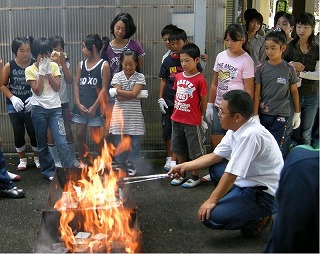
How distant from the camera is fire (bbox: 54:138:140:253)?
3.86 metres

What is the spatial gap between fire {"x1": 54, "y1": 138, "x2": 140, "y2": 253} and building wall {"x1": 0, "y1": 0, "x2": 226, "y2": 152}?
96.4 inches

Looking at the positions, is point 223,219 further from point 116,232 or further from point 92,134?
point 92,134

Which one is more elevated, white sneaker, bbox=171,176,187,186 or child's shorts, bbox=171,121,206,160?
child's shorts, bbox=171,121,206,160

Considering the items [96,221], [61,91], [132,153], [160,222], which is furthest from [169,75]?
[96,221]

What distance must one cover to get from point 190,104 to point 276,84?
1.09 m

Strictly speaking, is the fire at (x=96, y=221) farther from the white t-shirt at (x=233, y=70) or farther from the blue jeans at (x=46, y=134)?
the white t-shirt at (x=233, y=70)

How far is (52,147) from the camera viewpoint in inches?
250

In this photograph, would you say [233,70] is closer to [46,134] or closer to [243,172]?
[243,172]

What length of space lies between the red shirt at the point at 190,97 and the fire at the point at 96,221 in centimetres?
144

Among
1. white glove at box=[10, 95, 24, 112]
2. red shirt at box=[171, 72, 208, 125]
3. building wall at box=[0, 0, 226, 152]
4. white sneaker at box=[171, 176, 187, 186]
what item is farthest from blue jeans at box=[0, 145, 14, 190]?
red shirt at box=[171, 72, 208, 125]

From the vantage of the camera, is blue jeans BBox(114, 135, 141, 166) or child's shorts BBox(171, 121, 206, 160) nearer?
child's shorts BBox(171, 121, 206, 160)

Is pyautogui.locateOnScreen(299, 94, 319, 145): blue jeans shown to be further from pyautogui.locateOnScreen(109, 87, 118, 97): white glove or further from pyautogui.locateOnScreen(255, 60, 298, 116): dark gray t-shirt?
pyautogui.locateOnScreen(109, 87, 118, 97): white glove

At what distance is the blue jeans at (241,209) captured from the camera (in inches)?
167

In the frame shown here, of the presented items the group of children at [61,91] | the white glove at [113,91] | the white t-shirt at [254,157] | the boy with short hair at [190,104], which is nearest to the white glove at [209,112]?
the boy with short hair at [190,104]
